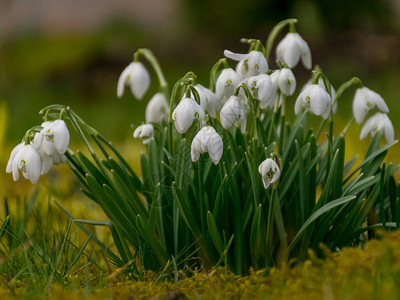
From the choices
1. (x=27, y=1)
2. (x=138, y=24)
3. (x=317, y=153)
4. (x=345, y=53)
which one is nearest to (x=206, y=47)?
(x=138, y=24)

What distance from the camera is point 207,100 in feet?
6.76

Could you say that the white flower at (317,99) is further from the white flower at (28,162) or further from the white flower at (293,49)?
the white flower at (28,162)

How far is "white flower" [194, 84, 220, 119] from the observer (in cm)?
203

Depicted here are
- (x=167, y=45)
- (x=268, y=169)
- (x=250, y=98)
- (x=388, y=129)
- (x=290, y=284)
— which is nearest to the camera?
(x=290, y=284)

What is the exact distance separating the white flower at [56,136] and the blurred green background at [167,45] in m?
5.40

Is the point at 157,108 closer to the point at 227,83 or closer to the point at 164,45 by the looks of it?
the point at 227,83

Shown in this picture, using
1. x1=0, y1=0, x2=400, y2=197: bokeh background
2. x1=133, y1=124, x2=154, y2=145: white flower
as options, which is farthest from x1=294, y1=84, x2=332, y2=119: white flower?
x1=0, y1=0, x2=400, y2=197: bokeh background

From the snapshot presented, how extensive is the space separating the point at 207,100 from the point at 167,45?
9.73m

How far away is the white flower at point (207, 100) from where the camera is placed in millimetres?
2031

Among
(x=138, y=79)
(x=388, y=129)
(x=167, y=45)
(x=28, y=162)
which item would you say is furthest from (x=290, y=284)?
(x=167, y=45)

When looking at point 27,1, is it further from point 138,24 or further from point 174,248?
point 174,248

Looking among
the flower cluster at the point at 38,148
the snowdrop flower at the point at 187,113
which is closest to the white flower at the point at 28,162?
the flower cluster at the point at 38,148

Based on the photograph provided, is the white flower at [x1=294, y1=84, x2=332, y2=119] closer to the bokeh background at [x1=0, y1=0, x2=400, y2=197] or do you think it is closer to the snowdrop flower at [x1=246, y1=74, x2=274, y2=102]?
the snowdrop flower at [x1=246, y1=74, x2=274, y2=102]

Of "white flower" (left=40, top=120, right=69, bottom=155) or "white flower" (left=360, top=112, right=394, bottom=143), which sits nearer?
"white flower" (left=40, top=120, right=69, bottom=155)
